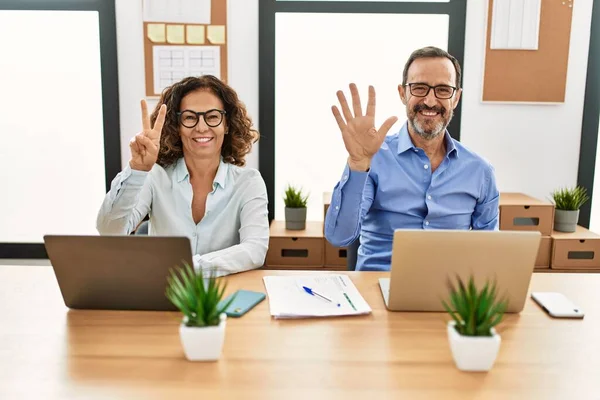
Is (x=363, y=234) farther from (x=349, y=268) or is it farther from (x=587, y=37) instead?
(x=587, y=37)

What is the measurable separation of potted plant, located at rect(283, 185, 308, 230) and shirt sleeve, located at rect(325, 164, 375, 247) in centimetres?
128

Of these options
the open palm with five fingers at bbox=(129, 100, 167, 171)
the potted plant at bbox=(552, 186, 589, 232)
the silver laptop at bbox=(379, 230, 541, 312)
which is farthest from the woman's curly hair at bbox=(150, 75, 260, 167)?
the potted plant at bbox=(552, 186, 589, 232)

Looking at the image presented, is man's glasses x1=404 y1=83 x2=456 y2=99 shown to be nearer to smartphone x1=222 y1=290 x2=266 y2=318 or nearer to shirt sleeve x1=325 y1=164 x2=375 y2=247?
shirt sleeve x1=325 y1=164 x2=375 y2=247

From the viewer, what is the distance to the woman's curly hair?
2.00 metres

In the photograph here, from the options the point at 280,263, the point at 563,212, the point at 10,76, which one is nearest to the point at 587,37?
the point at 563,212

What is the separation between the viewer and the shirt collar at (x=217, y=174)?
1.93 m

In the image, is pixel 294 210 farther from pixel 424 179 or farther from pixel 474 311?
pixel 474 311

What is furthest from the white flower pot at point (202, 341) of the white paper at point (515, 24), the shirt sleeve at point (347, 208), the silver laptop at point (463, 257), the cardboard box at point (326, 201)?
the white paper at point (515, 24)

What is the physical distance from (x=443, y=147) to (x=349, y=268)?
629 mm

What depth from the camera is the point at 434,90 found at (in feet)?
6.60

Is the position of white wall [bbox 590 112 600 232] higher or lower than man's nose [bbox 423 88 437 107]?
lower

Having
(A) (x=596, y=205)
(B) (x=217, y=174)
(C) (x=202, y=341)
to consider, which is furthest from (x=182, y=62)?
(A) (x=596, y=205)

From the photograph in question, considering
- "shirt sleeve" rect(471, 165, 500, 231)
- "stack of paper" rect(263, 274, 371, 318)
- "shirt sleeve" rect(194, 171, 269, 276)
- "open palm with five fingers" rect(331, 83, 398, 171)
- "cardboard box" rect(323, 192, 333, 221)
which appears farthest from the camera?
"cardboard box" rect(323, 192, 333, 221)

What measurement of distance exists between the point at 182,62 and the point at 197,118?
1.47 m
